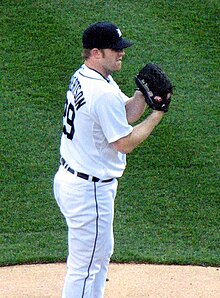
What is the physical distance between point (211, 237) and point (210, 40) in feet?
10.6

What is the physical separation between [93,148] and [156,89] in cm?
47

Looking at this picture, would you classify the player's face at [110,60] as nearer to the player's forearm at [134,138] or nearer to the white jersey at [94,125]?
the white jersey at [94,125]

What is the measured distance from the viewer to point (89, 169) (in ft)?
14.1

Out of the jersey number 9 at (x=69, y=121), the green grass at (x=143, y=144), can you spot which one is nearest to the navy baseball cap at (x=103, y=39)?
the jersey number 9 at (x=69, y=121)

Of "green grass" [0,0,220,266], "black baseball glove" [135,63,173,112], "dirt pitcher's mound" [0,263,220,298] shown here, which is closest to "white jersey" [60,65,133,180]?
"black baseball glove" [135,63,173,112]

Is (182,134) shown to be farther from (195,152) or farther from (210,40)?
(210,40)

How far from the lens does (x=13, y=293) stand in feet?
17.1

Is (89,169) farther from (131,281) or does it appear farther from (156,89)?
(131,281)

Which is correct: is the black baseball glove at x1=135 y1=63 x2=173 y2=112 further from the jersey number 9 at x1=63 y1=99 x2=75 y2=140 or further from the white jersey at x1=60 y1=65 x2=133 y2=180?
the jersey number 9 at x1=63 y1=99 x2=75 y2=140

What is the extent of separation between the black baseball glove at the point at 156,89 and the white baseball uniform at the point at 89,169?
0.50 ft

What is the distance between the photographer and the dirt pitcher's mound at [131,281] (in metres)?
5.18

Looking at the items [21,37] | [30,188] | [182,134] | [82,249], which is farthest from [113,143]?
[21,37]

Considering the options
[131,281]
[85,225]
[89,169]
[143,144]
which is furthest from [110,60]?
[143,144]

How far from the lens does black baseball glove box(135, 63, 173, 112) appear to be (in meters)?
4.32
